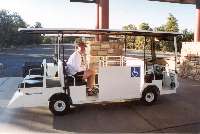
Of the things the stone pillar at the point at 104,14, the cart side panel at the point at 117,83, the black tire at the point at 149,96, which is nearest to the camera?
the cart side panel at the point at 117,83

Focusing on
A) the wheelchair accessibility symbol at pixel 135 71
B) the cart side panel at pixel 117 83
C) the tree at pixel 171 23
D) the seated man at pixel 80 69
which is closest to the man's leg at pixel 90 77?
the seated man at pixel 80 69

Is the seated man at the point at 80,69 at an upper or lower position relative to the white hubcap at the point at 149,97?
upper

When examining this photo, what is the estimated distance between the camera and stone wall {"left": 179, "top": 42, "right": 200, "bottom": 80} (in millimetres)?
14688

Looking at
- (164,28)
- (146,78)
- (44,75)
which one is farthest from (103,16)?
(164,28)

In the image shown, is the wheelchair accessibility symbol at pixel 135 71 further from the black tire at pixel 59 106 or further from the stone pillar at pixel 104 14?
the stone pillar at pixel 104 14

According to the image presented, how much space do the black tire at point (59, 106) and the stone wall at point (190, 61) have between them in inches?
325

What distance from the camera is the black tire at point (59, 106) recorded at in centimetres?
809

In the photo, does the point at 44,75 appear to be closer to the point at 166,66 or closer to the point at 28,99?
the point at 28,99

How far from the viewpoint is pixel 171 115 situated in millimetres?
8109

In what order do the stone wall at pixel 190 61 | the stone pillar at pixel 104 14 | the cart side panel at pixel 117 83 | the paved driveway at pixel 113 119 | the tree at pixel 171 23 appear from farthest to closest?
the tree at pixel 171 23, the stone wall at pixel 190 61, the stone pillar at pixel 104 14, the cart side panel at pixel 117 83, the paved driveway at pixel 113 119

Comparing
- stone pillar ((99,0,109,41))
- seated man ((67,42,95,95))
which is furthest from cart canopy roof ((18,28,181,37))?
stone pillar ((99,0,109,41))

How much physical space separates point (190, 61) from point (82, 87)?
8186mm

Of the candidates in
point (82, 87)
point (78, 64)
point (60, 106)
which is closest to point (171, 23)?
point (78, 64)

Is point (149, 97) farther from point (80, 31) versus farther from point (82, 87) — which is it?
point (80, 31)
